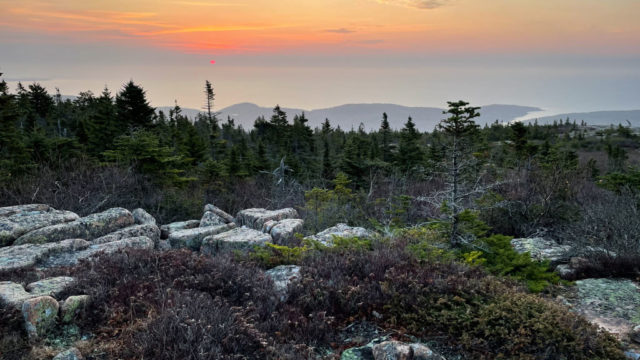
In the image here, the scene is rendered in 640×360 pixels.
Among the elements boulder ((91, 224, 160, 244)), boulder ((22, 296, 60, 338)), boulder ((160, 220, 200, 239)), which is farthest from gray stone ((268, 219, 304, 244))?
boulder ((22, 296, 60, 338))

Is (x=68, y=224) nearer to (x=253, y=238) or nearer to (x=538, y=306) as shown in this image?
(x=253, y=238)

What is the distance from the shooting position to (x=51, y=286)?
4781mm

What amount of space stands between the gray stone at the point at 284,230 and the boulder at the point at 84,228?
11.3 feet

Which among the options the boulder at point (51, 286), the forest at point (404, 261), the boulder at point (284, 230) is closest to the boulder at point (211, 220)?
the boulder at point (284, 230)

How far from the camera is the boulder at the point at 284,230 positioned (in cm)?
777

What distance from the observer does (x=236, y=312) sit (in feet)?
13.5

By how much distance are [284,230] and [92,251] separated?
359 cm

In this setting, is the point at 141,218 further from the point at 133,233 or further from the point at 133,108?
the point at 133,108

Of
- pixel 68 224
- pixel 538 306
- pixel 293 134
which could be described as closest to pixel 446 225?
pixel 538 306

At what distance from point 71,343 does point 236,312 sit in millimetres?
1745

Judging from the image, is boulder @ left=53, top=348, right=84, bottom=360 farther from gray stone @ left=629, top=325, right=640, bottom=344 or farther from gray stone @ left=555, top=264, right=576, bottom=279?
gray stone @ left=555, top=264, right=576, bottom=279

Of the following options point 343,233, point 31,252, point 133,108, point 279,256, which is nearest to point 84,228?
point 31,252

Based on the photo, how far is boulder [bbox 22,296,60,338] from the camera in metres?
3.93

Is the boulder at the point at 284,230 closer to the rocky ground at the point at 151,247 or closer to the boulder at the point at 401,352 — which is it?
the rocky ground at the point at 151,247
